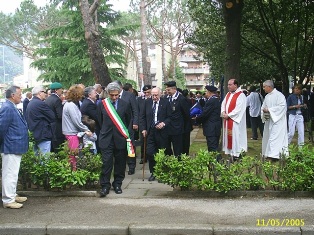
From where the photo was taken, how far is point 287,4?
18.4 meters

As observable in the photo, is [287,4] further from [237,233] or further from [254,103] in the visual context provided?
[237,233]

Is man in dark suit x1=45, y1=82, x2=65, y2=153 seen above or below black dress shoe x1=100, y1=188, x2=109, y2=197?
above

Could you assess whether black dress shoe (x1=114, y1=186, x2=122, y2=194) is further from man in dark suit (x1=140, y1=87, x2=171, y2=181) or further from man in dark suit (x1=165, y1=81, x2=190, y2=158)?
man in dark suit (x1=165, y1=81, x2=190, y2=158)

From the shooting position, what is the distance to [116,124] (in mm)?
7367

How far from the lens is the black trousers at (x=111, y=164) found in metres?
7.37

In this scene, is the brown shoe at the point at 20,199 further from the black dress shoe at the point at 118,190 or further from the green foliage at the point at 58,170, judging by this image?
the black dress shoe at the point at 118,190

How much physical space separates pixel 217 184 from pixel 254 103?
330 inches

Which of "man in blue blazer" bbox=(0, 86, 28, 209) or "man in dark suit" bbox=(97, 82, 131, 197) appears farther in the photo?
"man in dark suit" bbox=(97, 82, 131, 197)

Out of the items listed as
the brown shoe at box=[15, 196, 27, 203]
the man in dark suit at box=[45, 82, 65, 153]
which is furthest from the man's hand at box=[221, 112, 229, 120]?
the brown shoe at box=[15, 196, 27, 203]

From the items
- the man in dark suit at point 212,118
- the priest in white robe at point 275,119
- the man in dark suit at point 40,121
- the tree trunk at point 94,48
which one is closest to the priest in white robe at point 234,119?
the man in dark suit at point 212,118

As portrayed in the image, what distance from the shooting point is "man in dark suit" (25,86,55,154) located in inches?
311
